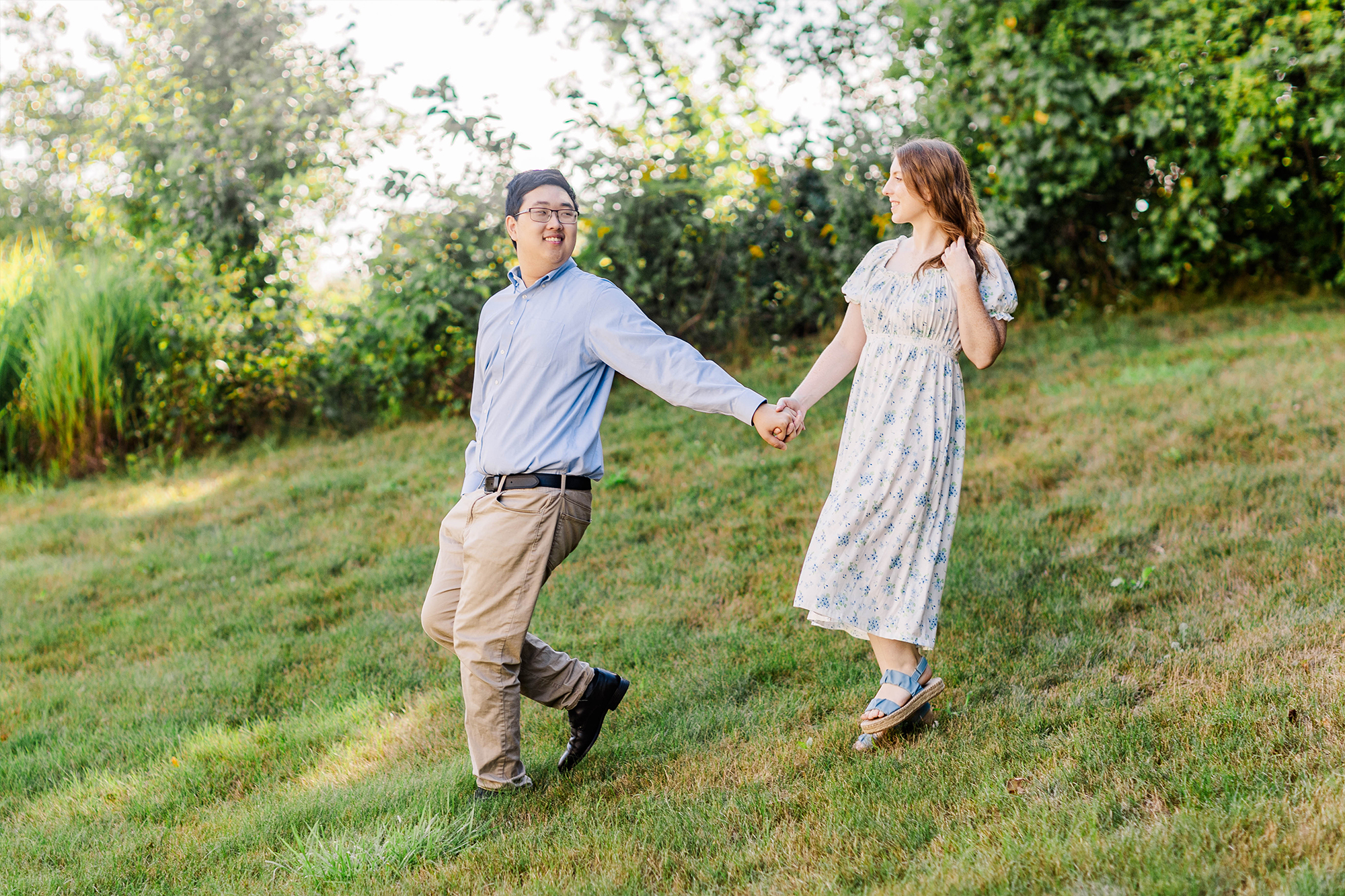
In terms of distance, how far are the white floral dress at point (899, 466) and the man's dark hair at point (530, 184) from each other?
1.04m

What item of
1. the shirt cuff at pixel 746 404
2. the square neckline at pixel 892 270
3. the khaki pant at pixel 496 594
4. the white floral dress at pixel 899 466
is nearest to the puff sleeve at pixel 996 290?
the white floral dress at pixel 899 466

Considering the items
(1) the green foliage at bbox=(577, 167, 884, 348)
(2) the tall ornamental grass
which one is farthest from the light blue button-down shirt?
(2) the tall ornamental grass

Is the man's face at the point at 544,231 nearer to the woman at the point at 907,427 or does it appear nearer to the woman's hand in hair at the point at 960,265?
the woman at the point at 907,427

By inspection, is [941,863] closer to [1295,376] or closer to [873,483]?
[873,483]

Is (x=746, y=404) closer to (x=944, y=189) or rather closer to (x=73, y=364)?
(x=944, y=189)

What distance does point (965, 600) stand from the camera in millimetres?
4789

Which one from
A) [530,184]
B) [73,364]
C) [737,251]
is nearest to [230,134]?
[73,364]

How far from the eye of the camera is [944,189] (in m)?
3.37

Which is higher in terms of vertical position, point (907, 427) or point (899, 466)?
point (907, 427)

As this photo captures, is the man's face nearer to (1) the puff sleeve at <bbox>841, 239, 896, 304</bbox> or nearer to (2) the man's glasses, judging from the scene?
(2) the man's glasses

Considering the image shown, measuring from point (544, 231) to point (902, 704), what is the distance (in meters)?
1.94

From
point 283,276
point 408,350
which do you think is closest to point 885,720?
point 408,350

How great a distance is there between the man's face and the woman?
0.86 meters

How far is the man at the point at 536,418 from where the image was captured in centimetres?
326
